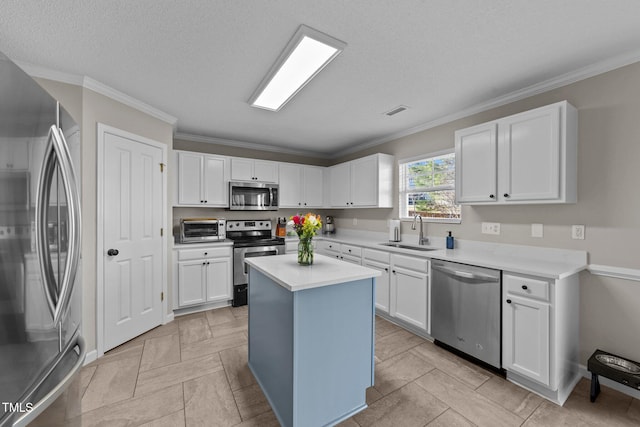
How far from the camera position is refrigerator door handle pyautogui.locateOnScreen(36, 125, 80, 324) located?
0.93 metres

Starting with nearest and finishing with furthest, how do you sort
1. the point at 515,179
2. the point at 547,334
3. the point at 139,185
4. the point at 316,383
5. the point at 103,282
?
the point at 316,383 → the point at 547,334 → the point at 515,179 → the point at 103,282 → the point at 139,185

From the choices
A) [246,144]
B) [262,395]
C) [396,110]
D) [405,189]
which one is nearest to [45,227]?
[262,395]

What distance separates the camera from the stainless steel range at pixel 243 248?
12.8 ft

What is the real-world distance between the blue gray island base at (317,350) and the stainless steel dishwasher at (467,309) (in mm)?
1082

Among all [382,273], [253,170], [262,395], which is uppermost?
[253,170]

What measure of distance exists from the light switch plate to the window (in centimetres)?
75

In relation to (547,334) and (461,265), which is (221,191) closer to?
(461,265)

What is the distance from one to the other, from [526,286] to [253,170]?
12.4ft

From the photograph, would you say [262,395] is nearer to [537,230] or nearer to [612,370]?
[612,370]

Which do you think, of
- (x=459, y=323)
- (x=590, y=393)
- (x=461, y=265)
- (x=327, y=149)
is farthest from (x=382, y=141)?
(x=590, y=393)

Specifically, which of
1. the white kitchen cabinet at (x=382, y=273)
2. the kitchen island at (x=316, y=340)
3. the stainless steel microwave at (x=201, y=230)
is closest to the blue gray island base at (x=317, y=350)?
the kitchen island at (x=316, y=340)

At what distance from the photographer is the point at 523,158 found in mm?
2340

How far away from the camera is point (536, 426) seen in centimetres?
173

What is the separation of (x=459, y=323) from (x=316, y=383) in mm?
1572
